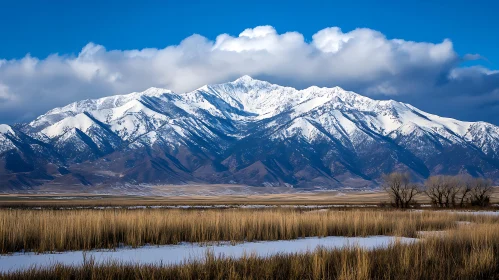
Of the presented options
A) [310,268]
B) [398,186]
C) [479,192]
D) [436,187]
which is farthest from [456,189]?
[310,268]

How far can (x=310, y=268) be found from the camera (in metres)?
10.4

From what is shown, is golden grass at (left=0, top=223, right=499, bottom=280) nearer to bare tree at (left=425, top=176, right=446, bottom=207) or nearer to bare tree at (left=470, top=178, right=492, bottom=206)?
bare tree at (left=470, top=178, right=492, bottom=206)

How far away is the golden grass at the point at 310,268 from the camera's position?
9414mm

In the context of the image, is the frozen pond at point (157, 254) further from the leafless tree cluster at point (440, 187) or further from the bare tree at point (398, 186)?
the leafless tree cluster at point (440, 187)

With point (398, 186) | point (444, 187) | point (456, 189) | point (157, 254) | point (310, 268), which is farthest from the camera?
point (456, 189)

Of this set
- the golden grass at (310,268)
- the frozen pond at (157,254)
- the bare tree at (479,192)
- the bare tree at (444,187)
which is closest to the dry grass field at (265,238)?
the golden grass at (310,268)

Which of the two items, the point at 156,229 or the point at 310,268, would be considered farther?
the point at 156,229

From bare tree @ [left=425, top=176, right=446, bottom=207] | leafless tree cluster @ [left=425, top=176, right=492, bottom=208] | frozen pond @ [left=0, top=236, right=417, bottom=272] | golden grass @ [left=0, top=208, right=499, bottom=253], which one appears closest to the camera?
frozen pond @ [left=0, top=236, right=417, bottom=272]

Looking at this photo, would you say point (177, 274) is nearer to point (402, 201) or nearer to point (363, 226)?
point (363, 226)

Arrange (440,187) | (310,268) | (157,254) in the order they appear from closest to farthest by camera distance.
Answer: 1. (310,268)
2. (157,254)
3. (440,187)

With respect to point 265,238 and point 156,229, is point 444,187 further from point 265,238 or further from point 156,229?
point 156,229

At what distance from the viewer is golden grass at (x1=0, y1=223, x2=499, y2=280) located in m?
9.41

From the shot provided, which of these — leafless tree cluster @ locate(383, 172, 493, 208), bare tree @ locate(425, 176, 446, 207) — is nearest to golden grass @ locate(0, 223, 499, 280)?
leafless tree cluster @ locate(383, 172, 493, 208)

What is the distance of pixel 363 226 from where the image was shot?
20344mm
